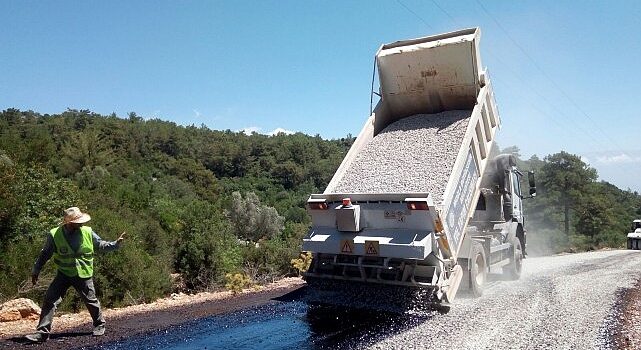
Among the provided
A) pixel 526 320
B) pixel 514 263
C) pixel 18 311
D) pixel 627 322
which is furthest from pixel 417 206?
pixel 18 311

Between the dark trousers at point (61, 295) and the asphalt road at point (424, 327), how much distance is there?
600mm

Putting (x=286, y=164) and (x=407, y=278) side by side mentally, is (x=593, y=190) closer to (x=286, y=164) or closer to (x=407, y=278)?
(x=286, y=164)

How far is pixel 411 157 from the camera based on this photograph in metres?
7.67

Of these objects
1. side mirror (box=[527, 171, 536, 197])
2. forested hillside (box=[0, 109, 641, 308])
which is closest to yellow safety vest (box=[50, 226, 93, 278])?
forested hillside (box=[0, 109, 641, 308])

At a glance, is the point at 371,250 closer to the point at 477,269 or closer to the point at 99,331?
the point at 477,269

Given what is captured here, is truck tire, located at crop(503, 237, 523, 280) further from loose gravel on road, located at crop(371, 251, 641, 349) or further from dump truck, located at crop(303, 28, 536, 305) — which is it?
loose gravel on road, located at crop(371, 251, 641, 349)

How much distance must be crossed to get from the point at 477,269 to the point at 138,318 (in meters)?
5.05

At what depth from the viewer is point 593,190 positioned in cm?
4016

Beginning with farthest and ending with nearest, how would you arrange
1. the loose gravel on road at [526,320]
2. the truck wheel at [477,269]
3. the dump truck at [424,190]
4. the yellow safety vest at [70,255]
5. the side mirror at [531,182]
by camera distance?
the side mirror at [531,182]
the truck wheel at [477,269]
the dump truck at [424,190]
the yellow safety vest at [70,255]
the loose gravel on road at [526,320]

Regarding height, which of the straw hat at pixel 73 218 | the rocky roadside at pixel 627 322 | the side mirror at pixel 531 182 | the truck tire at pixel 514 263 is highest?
the side mirror at pixel 531 182

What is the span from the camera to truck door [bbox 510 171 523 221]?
9836 millimetres

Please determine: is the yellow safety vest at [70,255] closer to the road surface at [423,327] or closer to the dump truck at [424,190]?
the road surface at [423,327]

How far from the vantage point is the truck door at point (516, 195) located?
984 cm

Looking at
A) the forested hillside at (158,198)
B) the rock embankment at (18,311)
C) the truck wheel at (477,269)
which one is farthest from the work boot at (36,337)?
the truck wheel at (477,269)
